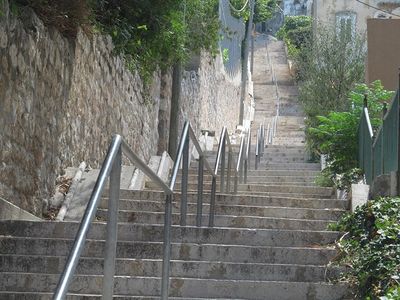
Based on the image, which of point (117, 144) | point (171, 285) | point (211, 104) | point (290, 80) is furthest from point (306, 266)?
point (290, 80)

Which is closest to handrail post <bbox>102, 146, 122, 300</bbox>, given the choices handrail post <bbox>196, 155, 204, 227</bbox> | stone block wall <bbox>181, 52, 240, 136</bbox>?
handrail post <bbox>196, 155, 204, 227</bbox>

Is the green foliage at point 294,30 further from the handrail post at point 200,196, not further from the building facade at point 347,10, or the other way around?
the handrail post at point 200,196

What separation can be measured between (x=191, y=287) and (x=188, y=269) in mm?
296

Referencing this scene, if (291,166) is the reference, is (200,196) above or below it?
above

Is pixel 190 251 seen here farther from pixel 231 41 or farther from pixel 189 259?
pixel 231 41

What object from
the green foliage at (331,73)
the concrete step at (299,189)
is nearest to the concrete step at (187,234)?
the concrete step at (299,189)

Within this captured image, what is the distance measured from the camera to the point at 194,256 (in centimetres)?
647

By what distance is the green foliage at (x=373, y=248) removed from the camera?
5629 millimetres

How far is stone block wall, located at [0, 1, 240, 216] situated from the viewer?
7.00 meters

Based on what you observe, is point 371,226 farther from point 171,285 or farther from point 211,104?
point 211,104

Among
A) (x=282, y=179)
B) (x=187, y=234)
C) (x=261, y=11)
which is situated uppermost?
(x=261, y=11)

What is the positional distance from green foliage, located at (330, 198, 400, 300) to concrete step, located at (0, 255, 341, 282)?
0.76 ft

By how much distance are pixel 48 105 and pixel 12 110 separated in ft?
3.65

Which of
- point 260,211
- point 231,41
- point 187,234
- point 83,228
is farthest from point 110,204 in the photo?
point 231,41
